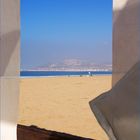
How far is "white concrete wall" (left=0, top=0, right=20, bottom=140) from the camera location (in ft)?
7.19

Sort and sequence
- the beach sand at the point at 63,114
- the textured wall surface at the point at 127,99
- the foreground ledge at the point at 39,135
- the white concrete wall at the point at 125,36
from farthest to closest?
the beach sand at the point at 63,114
the foreground ledge at the point at 39,135
the white concrete wall at the point at 125,36
the textured wall surface at the point at 127,99

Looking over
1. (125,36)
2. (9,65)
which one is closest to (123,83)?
(125,36)

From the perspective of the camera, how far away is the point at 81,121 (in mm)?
8562

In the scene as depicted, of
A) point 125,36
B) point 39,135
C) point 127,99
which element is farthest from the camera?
point 39,135

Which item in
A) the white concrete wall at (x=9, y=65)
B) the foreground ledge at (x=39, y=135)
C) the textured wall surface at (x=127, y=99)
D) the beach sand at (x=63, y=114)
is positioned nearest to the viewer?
the textured wall surface at (x=127, y=99)

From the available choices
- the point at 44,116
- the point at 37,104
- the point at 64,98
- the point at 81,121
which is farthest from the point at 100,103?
the point at 64,98

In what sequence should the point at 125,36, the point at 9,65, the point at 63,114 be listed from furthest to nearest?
the point at 63,114 → the point at 9,65 → the point at 125,36

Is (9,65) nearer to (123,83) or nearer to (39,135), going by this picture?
(39,135)

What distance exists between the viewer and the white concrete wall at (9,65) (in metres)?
Result: 2.19

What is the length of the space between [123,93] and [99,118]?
0.12 m

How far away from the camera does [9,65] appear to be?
223 centimetres

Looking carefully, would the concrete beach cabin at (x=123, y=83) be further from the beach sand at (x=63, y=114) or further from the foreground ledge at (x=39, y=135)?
the beach sand at (x=63, y=114)

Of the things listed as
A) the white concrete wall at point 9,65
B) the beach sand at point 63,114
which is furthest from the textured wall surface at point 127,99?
the beach sand at point 63,114

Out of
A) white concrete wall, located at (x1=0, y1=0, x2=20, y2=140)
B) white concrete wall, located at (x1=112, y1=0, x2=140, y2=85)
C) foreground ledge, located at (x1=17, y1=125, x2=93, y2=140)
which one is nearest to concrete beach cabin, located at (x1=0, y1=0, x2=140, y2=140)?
white concrete wall, located at (x1=112, y1=0, x2=140, y2=85)
